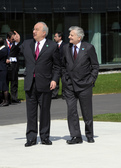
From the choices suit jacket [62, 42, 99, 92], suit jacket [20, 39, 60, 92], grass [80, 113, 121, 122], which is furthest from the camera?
grass [80, 113, 121, 122]

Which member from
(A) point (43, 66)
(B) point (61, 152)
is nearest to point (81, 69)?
(A) point (43, 66)

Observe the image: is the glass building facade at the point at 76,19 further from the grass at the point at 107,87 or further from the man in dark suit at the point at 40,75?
the man in dark suit at the point at 40,75

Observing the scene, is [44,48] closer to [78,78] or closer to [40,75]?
[40,75]

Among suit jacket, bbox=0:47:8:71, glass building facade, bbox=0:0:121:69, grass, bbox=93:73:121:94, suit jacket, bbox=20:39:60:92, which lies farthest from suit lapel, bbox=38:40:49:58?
glass building facade, bbox=0:0:121:69

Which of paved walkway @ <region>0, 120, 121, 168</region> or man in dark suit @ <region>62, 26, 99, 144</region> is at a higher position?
man in dark suit @ <region>62, 26, 99, 144</region>

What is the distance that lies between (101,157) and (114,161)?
1.13 feet

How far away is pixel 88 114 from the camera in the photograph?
956cm

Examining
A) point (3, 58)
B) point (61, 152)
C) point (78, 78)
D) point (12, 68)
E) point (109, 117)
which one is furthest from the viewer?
point (12, 68)

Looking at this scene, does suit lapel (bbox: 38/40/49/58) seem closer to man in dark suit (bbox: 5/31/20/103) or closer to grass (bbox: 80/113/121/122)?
grass (bbox: 80/113/121/122)

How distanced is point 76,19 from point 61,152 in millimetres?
24761

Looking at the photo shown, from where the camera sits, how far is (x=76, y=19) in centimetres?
3294

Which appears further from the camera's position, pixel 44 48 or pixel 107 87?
pixel 107 87

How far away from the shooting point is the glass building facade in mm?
30016

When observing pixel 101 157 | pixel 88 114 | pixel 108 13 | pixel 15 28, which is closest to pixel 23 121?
pixel 88 114
